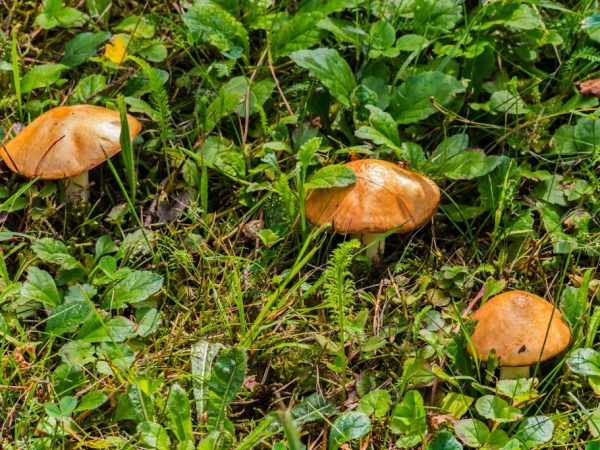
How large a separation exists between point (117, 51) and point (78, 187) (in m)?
0.68

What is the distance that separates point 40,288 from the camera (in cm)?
281

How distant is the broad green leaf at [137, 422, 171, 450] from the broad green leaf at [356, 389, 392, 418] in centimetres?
57

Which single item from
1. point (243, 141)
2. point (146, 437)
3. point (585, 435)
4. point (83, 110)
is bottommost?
point (585, 435)

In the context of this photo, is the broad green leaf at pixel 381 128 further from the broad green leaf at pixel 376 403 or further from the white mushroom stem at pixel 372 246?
the broad green leaf at pixel 376 403

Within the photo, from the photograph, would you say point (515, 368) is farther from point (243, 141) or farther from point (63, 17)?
point (63, 17)

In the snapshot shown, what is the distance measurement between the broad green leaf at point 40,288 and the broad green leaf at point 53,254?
6 centimetres

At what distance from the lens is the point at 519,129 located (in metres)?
3.27

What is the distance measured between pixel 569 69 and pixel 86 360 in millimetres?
2117

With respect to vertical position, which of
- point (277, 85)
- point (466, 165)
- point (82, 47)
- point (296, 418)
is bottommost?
point (296, 418)

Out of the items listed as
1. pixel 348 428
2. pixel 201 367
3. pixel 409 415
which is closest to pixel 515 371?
pixel 409 415

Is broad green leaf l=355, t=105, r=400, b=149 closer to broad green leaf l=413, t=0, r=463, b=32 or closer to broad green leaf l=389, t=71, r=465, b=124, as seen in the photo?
broad green leaf l=389, t=71, r=465, b=124

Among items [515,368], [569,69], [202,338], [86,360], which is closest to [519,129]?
[569,69]

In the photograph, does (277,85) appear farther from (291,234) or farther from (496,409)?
(496,409)

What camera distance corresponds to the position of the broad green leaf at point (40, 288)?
9.13ft
